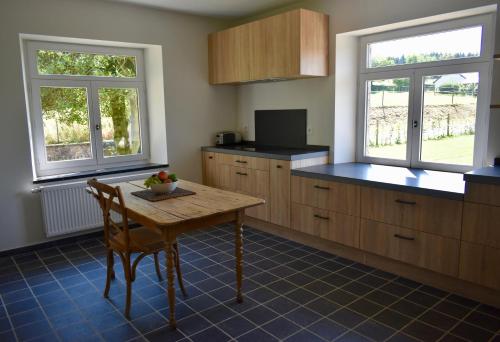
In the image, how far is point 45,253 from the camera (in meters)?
3.63

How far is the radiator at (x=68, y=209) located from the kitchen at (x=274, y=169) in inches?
0.8

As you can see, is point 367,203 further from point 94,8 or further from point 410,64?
point 94,8

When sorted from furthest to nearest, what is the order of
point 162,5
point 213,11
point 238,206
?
1. point 213,11
2. point 162,5
3. point 238,206

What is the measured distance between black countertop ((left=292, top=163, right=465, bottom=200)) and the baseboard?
62 cm

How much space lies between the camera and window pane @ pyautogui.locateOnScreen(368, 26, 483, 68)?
3096 mm

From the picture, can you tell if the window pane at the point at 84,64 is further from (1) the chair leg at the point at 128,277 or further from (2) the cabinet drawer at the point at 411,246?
(2) the cabinet drawer at the point at 411,246

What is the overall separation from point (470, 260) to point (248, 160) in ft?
7.73

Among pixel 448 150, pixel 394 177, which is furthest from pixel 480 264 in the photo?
pixel 448 150

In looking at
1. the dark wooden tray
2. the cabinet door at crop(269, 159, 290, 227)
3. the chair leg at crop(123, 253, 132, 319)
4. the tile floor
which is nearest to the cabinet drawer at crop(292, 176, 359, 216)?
the cabinet door at crop(269, 159, 290, 227)

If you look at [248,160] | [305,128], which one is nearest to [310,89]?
[305,128]

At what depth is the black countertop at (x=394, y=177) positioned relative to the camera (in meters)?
2.67

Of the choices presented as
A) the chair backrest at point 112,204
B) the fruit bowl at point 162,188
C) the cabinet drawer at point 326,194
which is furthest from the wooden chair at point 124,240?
the cabinet drawer at point 326,194

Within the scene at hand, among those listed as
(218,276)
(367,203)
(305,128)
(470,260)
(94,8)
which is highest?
(94,8)

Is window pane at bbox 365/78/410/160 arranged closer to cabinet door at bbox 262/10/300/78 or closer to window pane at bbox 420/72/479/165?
window pane at bbox 420/72/479/165
